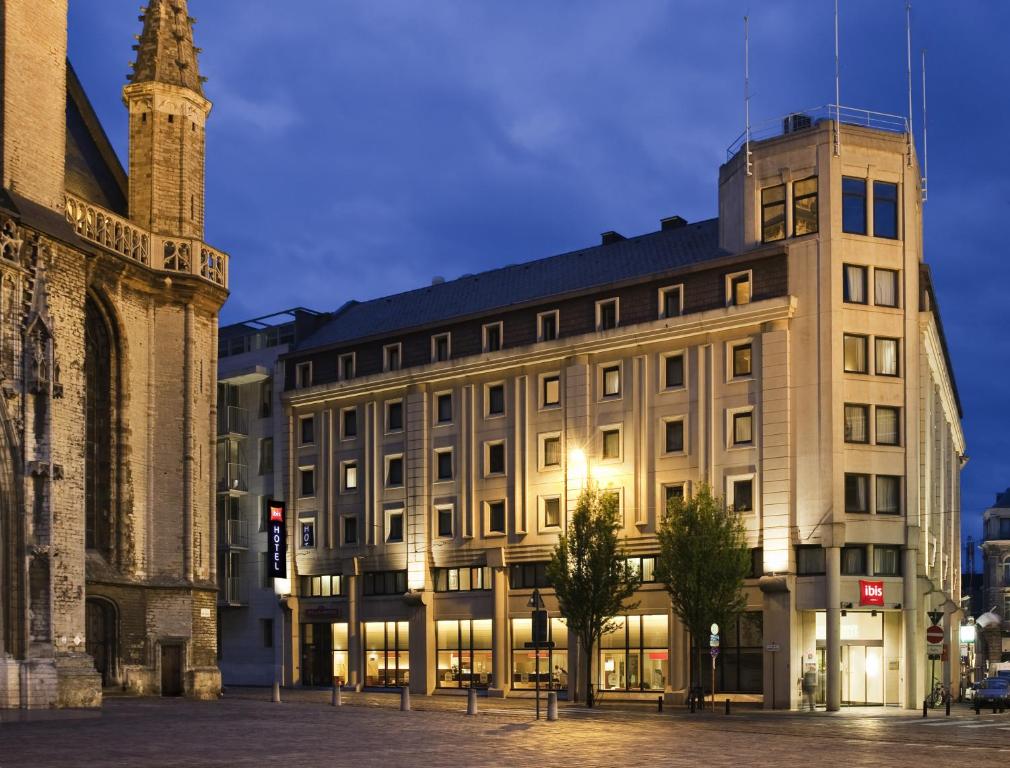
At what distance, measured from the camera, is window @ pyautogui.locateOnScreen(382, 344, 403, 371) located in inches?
2667

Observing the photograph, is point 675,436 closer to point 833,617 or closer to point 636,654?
point 636,654

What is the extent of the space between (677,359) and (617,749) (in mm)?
33531

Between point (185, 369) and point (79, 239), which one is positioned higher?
point (79, 239)

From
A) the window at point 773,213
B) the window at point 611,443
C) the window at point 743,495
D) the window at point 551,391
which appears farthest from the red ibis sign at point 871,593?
the window at point 551,391

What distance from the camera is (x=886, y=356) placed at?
54.1 meters

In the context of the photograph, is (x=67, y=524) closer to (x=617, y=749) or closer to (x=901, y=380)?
(x=617, y=749)

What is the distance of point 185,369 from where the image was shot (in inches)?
1849

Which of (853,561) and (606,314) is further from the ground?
(606,314)

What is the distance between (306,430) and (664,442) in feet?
74.6

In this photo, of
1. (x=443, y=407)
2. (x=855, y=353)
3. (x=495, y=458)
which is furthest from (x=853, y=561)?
(x=443, y=407)

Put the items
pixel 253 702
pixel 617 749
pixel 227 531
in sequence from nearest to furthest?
pixel 617 749 < pixel 253 702 < pixel 227 531

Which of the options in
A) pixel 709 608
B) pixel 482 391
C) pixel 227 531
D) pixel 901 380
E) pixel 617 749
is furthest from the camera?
pixel 227 531

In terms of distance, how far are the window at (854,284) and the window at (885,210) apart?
174cm

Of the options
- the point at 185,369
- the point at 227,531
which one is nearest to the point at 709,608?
the point at 185,369
